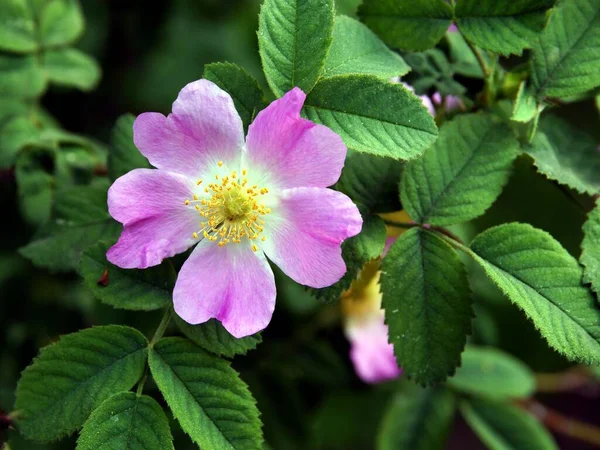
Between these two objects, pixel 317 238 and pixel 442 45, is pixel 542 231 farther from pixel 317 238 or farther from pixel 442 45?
pixel 442 45

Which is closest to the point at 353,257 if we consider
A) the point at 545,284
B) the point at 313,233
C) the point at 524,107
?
the point at 313,233

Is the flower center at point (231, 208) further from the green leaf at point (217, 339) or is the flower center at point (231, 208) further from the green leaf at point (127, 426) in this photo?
the green leaf at point (127, 426)

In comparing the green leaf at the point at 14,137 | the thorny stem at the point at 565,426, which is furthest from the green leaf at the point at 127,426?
the thorny stem at the point at 565,426

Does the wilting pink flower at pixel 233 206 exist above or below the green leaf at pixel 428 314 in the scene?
above

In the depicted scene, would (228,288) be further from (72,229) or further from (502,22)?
(502,22)

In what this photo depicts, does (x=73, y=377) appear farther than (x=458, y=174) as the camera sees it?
No

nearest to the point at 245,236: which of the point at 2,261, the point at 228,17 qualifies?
the point at 2,261
